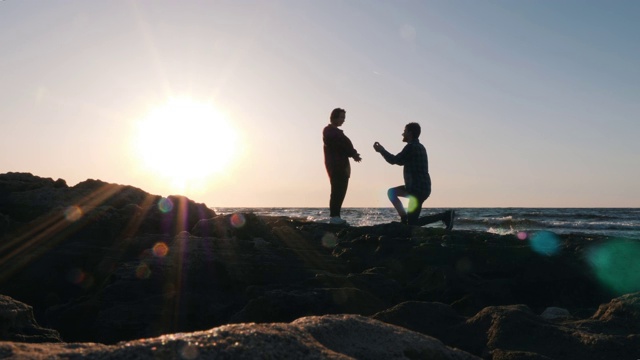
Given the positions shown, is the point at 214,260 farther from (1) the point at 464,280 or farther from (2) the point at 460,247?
(2) the point at 460,247

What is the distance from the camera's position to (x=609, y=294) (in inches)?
207

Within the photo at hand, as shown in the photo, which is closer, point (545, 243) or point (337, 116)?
point (545, 243)

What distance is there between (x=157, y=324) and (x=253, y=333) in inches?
89.9

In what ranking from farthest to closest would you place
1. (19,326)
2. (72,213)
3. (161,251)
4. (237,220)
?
(72,213) < (237,220) < (161,251) < (19,326)

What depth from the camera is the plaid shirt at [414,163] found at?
425 inches

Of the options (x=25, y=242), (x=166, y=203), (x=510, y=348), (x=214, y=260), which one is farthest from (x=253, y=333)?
(x=166, y=203)

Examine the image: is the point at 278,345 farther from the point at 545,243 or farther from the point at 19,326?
the point at 545,243

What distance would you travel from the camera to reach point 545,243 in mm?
7156

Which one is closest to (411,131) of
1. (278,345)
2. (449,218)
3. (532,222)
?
(449,218)

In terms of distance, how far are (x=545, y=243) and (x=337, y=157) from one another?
5.61m

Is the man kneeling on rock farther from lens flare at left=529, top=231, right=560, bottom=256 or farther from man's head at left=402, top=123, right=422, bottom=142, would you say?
lens flare at left=529, top=231, right=560, bottom=256

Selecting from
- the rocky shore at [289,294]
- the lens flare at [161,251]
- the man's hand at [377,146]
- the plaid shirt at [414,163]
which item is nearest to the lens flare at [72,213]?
the rocky shore at [289,294]

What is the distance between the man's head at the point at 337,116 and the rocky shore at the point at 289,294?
297 centimetres

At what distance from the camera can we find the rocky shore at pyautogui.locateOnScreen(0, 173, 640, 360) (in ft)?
7.34
